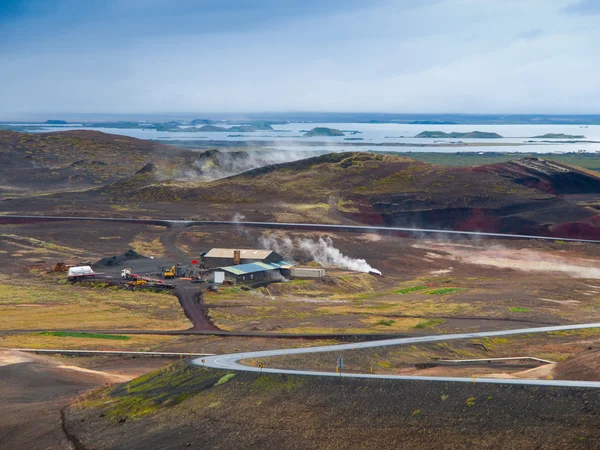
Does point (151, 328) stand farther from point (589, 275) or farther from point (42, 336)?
point (589, 275)

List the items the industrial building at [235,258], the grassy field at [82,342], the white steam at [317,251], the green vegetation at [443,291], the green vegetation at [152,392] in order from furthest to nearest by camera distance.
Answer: the white steam at [317,251] < the industrial building at [235,258] < the green vegetation at [443,291] < the grassy field at [82,342] < the green vegetation at [152,392]

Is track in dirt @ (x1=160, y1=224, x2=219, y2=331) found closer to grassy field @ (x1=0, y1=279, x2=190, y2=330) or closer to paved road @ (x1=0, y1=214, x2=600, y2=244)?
grassy field @ (x1=0, y1=279, x2=190, y2=330)

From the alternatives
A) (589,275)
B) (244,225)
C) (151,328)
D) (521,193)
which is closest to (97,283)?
(151,328)

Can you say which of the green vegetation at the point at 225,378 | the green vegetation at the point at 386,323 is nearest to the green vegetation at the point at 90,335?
the green vegetation at the point at 386,323

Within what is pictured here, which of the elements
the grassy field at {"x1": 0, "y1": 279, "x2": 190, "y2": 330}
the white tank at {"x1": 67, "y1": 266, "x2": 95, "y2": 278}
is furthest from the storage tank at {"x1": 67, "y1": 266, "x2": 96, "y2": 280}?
the grassy field at {"x1": 0, "y1": 279, "x2": 190, "y2": 330}

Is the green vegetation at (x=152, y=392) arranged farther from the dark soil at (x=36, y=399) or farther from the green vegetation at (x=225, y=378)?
the dark soil at (x=36, y=399)
